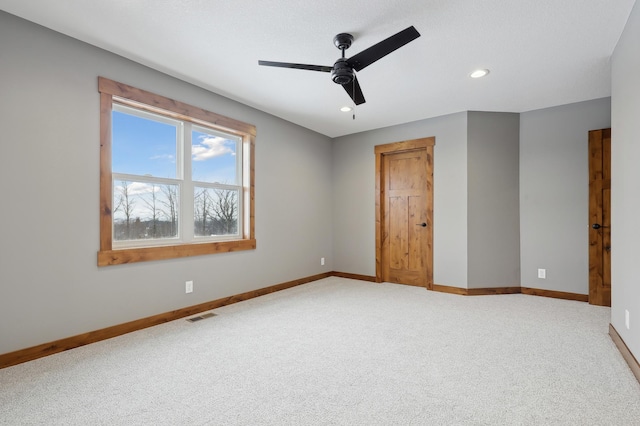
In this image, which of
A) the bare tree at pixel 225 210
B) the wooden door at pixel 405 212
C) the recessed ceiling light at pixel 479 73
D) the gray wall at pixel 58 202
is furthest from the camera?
the wooden door at pixel 405 212

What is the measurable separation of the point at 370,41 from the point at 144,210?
8.64 feet

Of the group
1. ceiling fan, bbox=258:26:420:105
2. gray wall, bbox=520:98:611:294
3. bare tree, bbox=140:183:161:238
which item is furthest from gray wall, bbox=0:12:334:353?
gray wall, bbox=520:98:611:294

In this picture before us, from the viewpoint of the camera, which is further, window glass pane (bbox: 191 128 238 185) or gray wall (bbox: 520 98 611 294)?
gray wall (bbox: 520 98 611 294)

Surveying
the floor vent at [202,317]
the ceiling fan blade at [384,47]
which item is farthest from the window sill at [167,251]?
the ceiling fan blade at [384,47]

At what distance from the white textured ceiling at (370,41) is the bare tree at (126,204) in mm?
1201

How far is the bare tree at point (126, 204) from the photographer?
3.03 meters

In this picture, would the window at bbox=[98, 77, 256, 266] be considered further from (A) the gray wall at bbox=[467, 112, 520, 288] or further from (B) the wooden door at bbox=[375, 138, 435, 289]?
(A) the gray wall at bbox=[467, 112, 520, 288]

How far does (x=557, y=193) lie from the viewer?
4.12 meters

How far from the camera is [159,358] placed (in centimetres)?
240

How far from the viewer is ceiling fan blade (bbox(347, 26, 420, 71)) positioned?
6.64 ft

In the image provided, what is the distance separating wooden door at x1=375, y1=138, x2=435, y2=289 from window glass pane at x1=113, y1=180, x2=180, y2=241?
310cm

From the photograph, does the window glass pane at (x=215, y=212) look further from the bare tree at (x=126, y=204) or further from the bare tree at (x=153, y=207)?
the bare tree at (x=126, y=204)

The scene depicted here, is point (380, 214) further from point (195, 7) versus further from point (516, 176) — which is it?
point (195, 7)

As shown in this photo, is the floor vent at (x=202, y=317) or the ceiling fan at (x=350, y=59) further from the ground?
the ceiling fan at (x=350, y=59)
